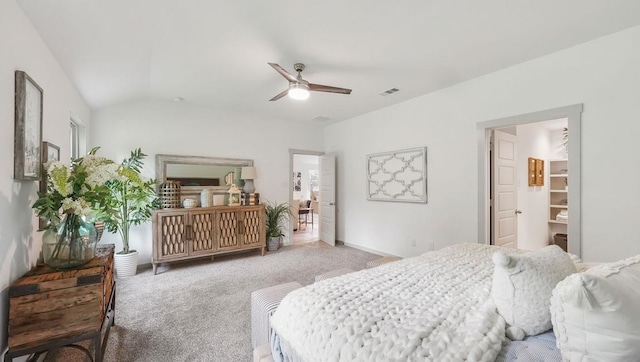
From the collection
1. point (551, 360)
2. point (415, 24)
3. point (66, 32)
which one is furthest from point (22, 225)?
point (415, 24)

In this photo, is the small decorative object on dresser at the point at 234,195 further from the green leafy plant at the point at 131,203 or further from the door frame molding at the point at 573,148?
the door frame molding at the point at 573,148

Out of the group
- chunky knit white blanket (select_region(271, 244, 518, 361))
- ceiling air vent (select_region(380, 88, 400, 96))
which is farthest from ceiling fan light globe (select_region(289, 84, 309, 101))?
chunky knit white blanket (select_region(271, 244, 518, 361))

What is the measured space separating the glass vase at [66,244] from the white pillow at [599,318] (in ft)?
8.14

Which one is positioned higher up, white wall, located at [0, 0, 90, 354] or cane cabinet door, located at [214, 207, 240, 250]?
white wall, located at [0, 0, 90, 354]

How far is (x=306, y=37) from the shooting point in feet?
7.91

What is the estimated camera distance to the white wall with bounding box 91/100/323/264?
13.1ft

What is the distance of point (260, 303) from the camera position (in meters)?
1.76

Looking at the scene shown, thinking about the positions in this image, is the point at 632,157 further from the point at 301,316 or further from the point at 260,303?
the point at 260,303

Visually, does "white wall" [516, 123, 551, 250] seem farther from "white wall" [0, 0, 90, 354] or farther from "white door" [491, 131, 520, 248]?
"white wall" [0, 0, 90, 354]

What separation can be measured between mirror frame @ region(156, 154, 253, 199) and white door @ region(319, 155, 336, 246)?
64.7 inches

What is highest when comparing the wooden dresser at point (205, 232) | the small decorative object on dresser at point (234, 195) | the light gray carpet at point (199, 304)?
the small decorative object on dresser at point (234, 195)

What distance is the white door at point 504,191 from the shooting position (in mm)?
3631

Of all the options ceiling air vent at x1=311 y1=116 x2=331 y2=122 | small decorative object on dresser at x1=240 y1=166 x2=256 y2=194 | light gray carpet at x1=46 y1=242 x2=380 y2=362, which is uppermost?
ceiling air vent at x1=311 y1=116 x2=331 y2=122

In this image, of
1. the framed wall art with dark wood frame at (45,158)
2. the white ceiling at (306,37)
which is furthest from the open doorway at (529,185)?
the framed wall art with dark wood frame at (45,158)
